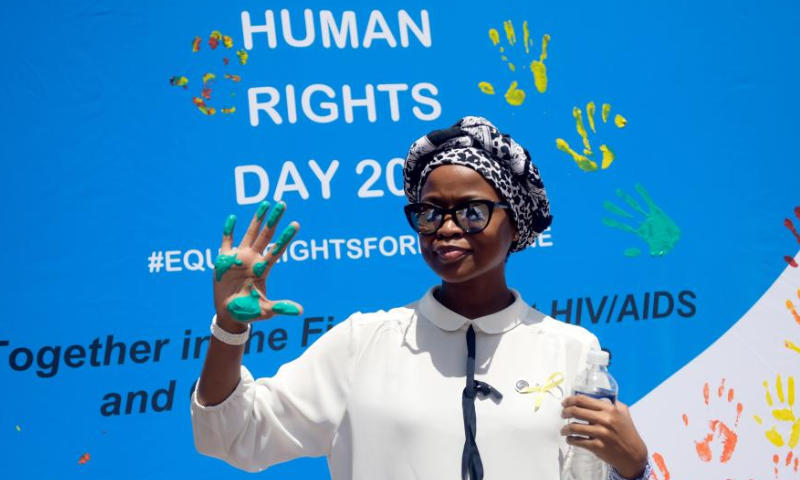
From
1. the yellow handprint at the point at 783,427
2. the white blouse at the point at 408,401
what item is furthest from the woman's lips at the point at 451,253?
the yellow handprint at the point at 783,427

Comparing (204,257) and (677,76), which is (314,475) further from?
(677,76)

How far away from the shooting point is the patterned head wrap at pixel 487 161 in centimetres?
174

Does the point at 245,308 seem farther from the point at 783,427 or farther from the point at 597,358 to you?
the point at 783,427

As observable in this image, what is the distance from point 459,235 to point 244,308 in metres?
0.45

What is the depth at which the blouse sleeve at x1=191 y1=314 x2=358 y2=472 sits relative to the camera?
1663mm

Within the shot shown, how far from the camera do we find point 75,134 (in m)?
2.66

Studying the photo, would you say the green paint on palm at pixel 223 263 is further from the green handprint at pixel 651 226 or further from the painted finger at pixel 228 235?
the green handprint at pixel 651 226

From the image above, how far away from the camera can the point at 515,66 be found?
114 inches

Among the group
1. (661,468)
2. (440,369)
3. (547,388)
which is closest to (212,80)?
(440,369)

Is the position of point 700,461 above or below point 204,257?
below

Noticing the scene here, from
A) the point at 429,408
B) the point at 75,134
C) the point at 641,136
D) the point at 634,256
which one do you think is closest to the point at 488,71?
the point at 641,136

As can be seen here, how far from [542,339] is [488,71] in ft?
4.47

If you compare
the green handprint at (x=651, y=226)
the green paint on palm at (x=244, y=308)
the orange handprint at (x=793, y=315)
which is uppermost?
the green handprint at (x=651, y=226)

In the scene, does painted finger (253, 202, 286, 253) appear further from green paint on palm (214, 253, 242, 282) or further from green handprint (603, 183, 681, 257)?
green handprint (603, 183, 681, 257)
